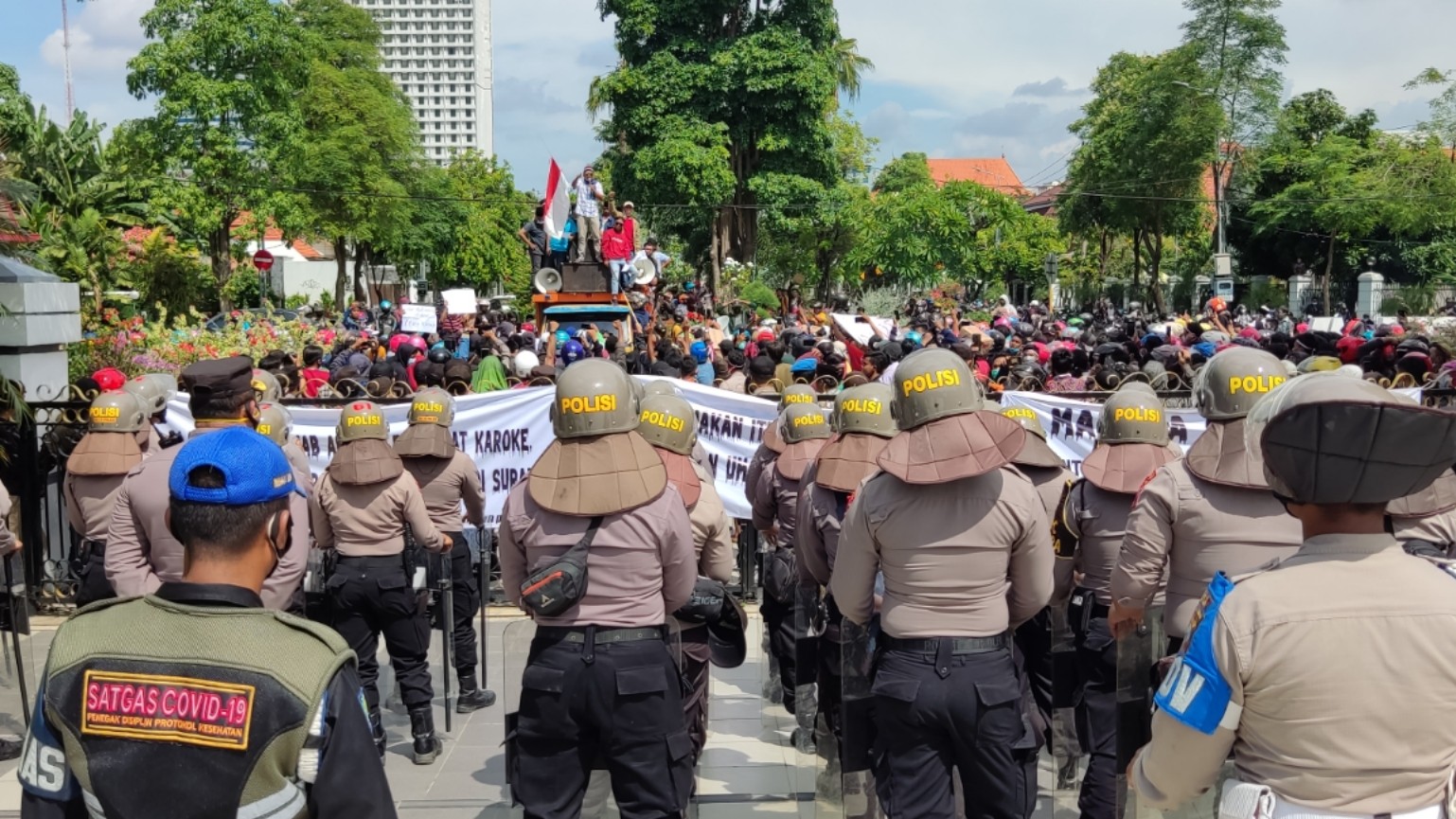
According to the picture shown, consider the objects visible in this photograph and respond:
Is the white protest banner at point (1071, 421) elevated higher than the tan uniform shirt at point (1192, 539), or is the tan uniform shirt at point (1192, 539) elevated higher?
the tan uniform shirt at point (1192, 539)

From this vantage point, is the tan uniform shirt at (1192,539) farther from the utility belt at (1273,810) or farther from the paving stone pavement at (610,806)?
the utility belt at (1273,810)

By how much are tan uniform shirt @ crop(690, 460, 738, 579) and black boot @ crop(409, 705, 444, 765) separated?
2171 millimetres

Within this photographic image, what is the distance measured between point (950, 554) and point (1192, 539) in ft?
2.72

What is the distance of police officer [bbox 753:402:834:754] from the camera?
21.3 feet

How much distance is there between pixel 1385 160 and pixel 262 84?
32490 millimetres

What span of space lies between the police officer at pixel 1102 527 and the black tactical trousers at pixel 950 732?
1.07 m

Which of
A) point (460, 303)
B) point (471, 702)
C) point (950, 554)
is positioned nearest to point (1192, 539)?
point (950, 554)

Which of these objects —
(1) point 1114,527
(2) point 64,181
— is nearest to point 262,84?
(2) point 64,181

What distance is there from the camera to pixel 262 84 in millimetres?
31375

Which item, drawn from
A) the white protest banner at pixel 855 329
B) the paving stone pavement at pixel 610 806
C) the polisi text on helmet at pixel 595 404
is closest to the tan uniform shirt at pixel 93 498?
the paving stone pavement at pixel 610 806

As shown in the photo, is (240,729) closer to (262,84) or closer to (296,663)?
(296,663)

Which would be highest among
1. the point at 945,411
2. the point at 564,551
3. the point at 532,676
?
the point at 945,411

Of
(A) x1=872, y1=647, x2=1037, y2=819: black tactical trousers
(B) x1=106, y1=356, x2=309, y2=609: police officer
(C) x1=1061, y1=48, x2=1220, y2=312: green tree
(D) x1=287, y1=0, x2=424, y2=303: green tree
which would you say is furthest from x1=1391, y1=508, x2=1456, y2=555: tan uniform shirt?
(C) x1=1061, y1=48, x2=1220, y2=312: green tree

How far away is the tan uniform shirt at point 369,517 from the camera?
635 centimetres
